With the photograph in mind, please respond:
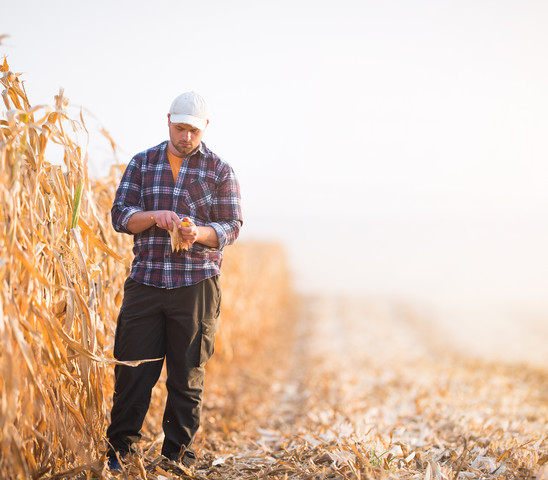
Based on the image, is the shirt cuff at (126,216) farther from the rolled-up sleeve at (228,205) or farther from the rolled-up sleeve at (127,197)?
the rolled-up sleeve at (228,205)

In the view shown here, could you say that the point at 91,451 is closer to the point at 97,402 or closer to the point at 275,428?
the point at 97,402

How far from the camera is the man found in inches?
106

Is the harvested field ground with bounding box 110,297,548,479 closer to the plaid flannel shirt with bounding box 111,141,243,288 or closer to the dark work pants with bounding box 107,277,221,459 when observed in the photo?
the dark work pants with bounding box 107,277,221,459

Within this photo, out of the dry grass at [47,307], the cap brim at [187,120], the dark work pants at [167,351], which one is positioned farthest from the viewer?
the dark work pants at [167,351]

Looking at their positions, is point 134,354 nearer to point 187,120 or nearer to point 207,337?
point 207,337

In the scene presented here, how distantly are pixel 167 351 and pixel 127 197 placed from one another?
2.84 feet

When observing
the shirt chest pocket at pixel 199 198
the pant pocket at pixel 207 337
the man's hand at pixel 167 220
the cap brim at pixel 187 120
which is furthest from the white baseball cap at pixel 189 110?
the pant pocket at pixel 207 337

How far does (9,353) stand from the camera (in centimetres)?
200

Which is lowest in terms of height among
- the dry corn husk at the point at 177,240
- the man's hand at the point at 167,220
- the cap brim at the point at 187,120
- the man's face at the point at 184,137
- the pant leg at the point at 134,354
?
the pant leg at the point at 134,354

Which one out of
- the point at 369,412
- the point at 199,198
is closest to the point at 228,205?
the point at 199,198

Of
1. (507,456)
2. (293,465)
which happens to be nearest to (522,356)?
(507,456)

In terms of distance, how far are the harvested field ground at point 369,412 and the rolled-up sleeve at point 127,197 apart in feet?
4.25

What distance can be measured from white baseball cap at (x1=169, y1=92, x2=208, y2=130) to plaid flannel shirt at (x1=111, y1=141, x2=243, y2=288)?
0.57 feet

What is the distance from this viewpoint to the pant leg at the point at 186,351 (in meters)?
2.72
